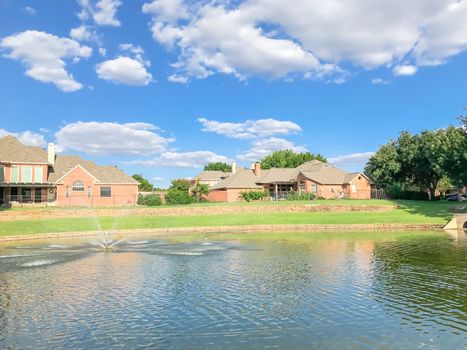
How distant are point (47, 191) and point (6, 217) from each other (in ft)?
70.7

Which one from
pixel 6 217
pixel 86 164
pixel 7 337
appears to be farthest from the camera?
pixel 86 164

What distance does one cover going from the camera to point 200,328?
11.0 m

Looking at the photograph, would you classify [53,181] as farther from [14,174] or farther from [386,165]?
[386,165]

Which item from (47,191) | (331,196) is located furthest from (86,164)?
(331,196)

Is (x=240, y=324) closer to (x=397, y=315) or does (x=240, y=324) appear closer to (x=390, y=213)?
(x=397, y=315)

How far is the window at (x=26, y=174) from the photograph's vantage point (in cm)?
5579

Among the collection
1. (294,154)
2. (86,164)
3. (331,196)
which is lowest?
(331,196)

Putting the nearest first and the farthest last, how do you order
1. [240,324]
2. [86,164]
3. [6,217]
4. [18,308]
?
[240,324]
[18,308]
[6,217]
[86,164]

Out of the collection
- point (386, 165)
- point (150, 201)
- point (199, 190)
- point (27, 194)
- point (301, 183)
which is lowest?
point (150, 201)

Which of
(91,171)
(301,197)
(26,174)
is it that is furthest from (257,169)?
(26,174)

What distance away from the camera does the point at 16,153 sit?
56.9m

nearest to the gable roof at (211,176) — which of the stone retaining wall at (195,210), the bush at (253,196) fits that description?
the bush at (253,196)

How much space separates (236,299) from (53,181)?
5128cm

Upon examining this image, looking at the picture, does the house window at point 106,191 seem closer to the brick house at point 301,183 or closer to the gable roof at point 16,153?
the gable roof at point 16,153
